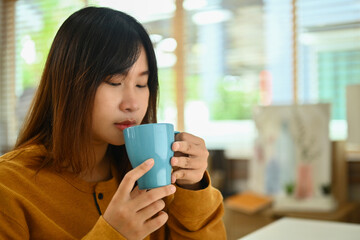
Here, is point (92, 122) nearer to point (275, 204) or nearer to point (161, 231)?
point (161, 231)

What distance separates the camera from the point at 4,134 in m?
4.03

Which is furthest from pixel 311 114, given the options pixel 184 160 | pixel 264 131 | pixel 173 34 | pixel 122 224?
pixel 122 224

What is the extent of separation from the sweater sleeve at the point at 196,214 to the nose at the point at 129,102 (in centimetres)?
19

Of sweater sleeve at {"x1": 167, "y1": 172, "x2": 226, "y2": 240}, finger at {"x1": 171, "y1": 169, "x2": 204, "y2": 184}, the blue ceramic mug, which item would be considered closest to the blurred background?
sweater sleeve at {"x1": 167, "y1": 172, "x2": 226, "y2": 240}

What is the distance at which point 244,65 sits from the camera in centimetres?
277

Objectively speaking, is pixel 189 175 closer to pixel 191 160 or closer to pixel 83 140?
pixel 191 160

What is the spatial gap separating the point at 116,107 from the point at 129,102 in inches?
1.1

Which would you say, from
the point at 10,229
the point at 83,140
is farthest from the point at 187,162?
the point at 10,229

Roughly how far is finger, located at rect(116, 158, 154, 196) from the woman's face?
18cm

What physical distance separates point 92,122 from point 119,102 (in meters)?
0.08

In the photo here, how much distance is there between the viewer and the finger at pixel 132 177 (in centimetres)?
61

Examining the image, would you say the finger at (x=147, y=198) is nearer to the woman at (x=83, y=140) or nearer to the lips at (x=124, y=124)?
the woman at (x=83, y=140)

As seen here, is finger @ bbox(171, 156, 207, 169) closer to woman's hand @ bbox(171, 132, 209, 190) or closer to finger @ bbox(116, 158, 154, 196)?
woman's hand @ bbox(171, 132, 209, 190)

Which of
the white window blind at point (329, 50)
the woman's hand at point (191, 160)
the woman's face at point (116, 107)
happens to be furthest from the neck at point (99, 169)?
the white window blind at point (329, 50)
